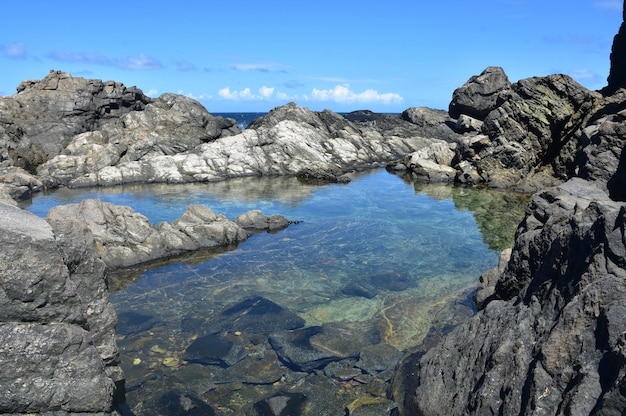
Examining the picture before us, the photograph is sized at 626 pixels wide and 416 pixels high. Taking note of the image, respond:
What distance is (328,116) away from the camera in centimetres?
9094

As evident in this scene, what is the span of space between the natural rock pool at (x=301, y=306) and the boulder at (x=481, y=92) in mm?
52126

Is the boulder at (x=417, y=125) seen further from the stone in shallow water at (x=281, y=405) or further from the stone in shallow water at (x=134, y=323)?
the stone in shallow water at (x=281, y=405)

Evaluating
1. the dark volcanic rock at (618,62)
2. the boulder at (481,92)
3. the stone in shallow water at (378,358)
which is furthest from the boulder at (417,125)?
the stone in shallow water at (378,358)

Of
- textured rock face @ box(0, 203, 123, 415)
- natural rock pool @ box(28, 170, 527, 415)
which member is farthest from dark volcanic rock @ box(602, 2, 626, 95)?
textured rock face @ box(0, 203, 123, 415)

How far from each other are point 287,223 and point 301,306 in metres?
18.4

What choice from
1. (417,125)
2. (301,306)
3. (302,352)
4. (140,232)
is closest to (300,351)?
(302,352)

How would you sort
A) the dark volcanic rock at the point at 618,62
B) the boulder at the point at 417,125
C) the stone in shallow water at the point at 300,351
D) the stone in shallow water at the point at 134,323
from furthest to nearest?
the boulder at the point at 417,125 < the dark volcanic rock at the point at 618,62 < the stone in shallow water at the point at 134,323 < the stone in shallow water at the point at 300,351

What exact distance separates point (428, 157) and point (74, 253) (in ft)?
228

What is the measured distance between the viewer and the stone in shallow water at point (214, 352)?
19891mm

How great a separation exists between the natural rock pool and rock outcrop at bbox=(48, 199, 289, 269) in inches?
50.3

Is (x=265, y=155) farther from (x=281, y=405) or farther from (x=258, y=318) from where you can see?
(x=281, y=405)

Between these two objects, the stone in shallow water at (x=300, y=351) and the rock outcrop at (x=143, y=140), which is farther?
the rock outcrop at (x=143, y=140)

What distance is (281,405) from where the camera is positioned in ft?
53.9

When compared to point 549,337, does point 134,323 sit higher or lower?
lower
